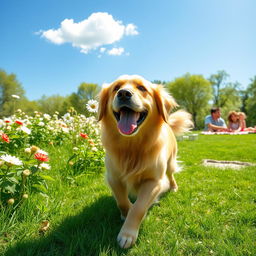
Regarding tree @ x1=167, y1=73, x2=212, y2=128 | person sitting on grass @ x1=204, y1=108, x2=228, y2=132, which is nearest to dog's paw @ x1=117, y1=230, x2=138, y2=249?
person sitting on grass @ x1=204, y1=108, x2=228, y2=132

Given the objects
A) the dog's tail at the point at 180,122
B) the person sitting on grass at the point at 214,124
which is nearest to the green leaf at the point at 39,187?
the dog's tail at the point at 180,122

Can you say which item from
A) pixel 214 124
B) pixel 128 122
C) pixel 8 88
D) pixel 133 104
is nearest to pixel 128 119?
pixel 128 122

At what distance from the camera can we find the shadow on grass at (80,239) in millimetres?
1585

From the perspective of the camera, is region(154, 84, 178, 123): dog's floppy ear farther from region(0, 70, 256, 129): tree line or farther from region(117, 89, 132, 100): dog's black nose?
region(0, 70, 256, 129): tree line

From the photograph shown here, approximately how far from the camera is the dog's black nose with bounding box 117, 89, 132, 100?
203 cm

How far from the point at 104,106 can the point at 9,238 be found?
1531 millimetres

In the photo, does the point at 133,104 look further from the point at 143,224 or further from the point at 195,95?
the point at 195,95

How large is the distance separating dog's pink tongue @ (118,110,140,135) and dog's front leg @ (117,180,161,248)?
0.55m

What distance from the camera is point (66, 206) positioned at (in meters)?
2.32

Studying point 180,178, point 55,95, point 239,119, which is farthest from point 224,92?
point 180,178

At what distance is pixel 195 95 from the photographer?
40.8m

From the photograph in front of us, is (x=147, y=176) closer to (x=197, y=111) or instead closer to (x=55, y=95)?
(x=197, y=111)

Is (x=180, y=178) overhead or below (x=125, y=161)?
below

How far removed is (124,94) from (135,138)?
478 mm
